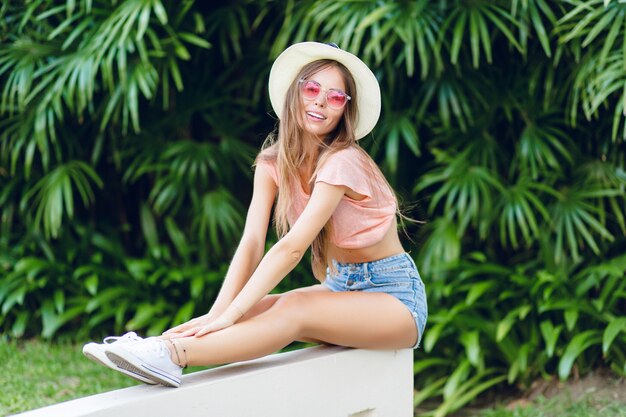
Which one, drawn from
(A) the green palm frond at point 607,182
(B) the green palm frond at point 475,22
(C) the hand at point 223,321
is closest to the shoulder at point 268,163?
(C) the hand at point 223,321

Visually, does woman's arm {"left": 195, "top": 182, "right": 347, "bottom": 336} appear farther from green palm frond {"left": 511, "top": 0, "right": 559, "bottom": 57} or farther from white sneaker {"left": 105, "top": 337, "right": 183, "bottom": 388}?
green palm frond {"left": 511, "top": 0, "right": 559, "bottom": 57}

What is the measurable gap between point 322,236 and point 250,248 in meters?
0.24

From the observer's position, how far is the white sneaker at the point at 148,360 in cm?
202

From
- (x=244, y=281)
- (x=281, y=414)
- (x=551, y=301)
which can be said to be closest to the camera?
(x=281, y=414)

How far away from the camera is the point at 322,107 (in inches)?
97.3

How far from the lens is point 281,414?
2.35m

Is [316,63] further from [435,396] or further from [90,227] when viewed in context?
[90,227]

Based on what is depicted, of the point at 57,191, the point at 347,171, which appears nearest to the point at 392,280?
the point at 347,171

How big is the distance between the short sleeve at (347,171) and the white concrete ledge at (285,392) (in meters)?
0.51

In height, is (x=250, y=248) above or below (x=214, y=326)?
above

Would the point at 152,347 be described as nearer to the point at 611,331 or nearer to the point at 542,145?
the point at 611,331

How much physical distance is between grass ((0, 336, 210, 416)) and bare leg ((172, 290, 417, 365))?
147 cm

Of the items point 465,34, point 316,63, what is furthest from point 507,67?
point 316,63

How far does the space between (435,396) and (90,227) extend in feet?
7.28
